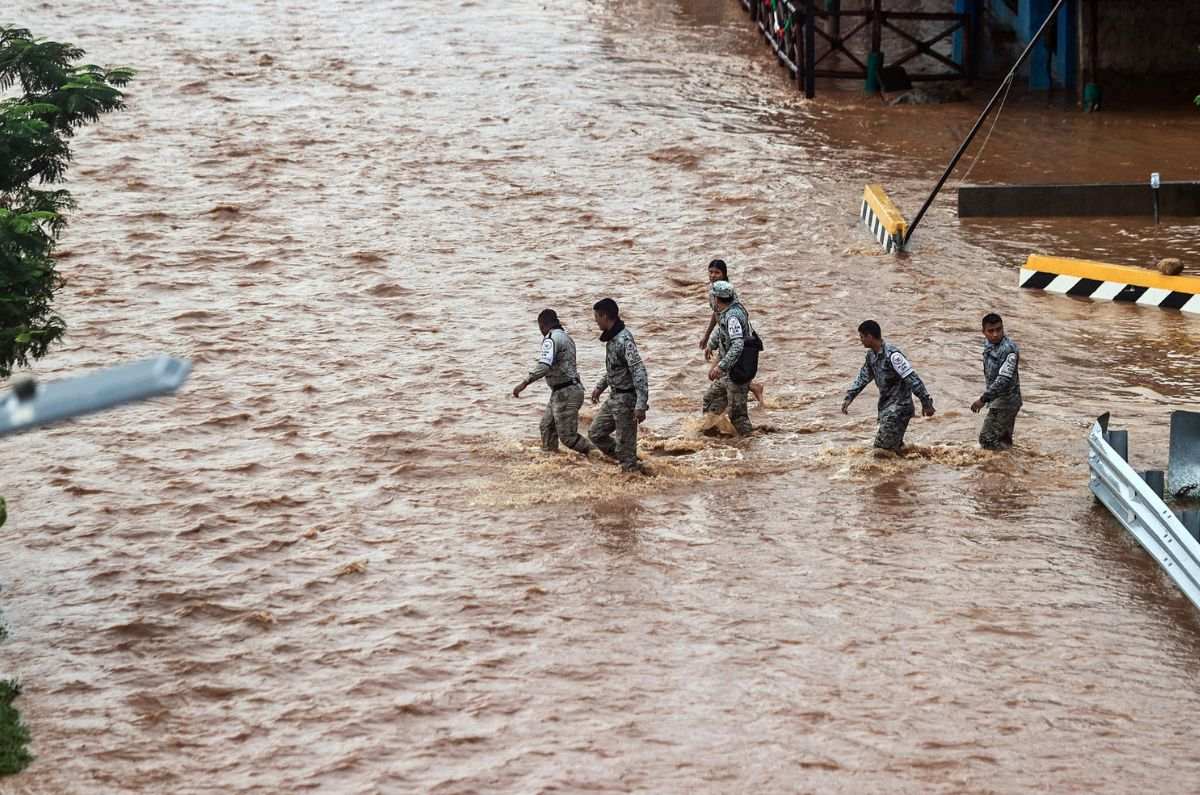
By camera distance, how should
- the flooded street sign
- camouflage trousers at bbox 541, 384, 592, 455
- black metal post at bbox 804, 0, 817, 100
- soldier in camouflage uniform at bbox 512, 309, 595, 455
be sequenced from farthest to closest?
1. black metal post at bbox 804, 0, 817, 100
2. camouflage trousers at bbox 541, 384, 592, 455
3. soldier in camouflage uniform at bbox 512, 309, 595, 455
4. the flooded street sign

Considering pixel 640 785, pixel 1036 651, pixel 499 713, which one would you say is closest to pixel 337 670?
pixel 499 713

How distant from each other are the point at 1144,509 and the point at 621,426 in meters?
3.97

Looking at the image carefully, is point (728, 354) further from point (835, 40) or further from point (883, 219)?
point (835, 40)

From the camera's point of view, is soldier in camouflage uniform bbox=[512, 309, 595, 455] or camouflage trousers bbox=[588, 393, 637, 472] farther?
camouflage trousers bbox=[588, 393, 637, 472]

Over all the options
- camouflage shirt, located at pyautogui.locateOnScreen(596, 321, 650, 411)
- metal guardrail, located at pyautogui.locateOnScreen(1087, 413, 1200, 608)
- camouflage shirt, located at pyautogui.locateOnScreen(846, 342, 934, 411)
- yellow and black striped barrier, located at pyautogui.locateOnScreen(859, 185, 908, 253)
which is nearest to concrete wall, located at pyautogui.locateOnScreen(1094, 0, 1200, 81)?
yellow and black striped barrier, located at pyautogui.locateOnScreen(859, 185, 908, 253)

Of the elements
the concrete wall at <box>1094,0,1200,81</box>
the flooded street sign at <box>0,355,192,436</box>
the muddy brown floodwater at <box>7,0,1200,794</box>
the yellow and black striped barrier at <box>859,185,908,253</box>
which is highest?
the concrete wall at <box>1094,0,1200,81</box>

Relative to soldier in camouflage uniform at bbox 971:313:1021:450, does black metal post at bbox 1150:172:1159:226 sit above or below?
above

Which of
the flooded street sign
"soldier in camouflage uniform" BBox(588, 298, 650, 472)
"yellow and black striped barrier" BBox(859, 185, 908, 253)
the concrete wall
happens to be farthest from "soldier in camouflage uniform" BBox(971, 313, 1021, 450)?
the concrete wall

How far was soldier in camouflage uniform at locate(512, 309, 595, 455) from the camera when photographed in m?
11.7

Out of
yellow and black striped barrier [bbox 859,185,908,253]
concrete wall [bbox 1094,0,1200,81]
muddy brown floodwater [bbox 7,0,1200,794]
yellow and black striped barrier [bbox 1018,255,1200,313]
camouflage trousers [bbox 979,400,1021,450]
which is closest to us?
muddy brown floodwater [bbox 7,0,1200,794]

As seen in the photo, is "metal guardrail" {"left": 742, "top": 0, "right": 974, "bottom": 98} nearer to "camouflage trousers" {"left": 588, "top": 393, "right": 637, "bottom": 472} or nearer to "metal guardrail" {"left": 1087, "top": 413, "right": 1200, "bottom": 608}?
"camouflage trousers" {"left": 588, "top": 393, "right": 637, "bottom": 472}

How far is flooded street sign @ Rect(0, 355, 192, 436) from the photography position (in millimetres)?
3595

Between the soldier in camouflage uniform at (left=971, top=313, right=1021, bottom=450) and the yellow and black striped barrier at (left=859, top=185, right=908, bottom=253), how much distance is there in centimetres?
637

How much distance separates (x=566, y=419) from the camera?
12.1 metres
